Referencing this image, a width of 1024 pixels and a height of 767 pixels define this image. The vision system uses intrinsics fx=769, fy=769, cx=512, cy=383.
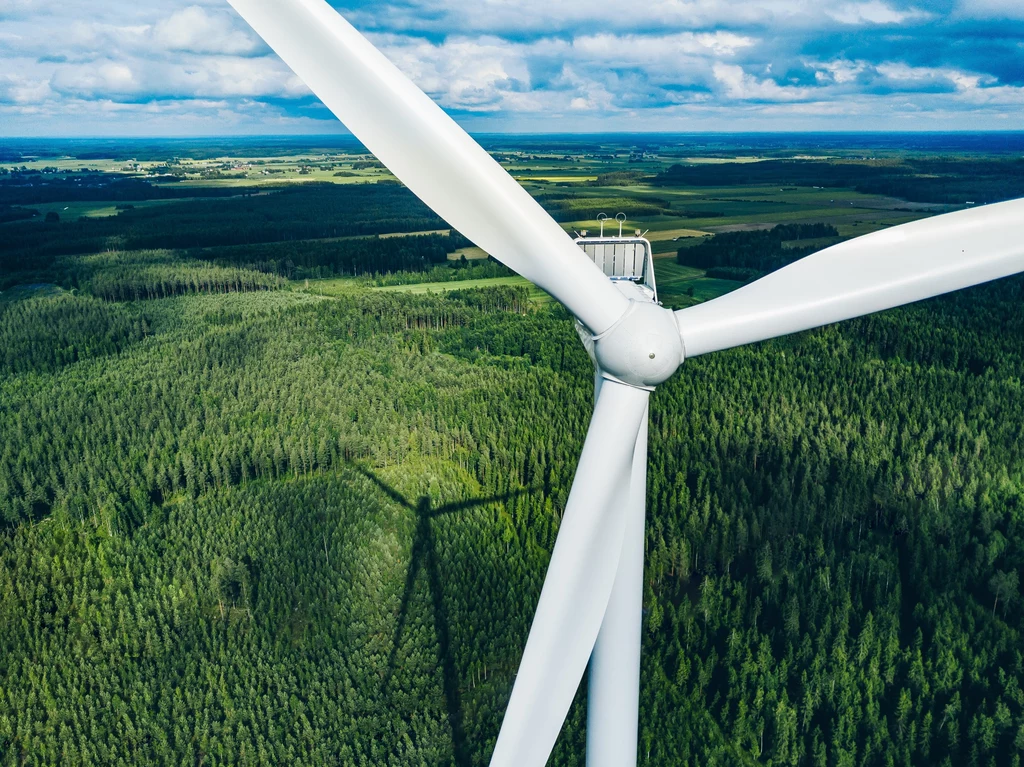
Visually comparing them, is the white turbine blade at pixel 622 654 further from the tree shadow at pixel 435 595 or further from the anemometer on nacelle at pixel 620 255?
the tree shadow at pixel 435 595

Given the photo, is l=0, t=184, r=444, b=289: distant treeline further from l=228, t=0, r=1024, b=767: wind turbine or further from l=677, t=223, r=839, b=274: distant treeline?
l=228, t=0, r=1024, b=767: wind turbine

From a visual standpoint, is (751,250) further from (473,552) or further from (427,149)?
(427,149)

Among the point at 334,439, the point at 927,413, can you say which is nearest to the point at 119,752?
the point at 334,439

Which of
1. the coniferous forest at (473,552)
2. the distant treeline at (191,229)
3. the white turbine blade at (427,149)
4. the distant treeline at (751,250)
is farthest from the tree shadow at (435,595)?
the distant treeline at (191,229)

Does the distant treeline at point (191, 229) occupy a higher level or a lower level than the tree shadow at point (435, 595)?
higher

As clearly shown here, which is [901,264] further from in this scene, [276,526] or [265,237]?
[265,237]

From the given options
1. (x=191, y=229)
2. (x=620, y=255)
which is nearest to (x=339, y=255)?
(x=191, y=229)
